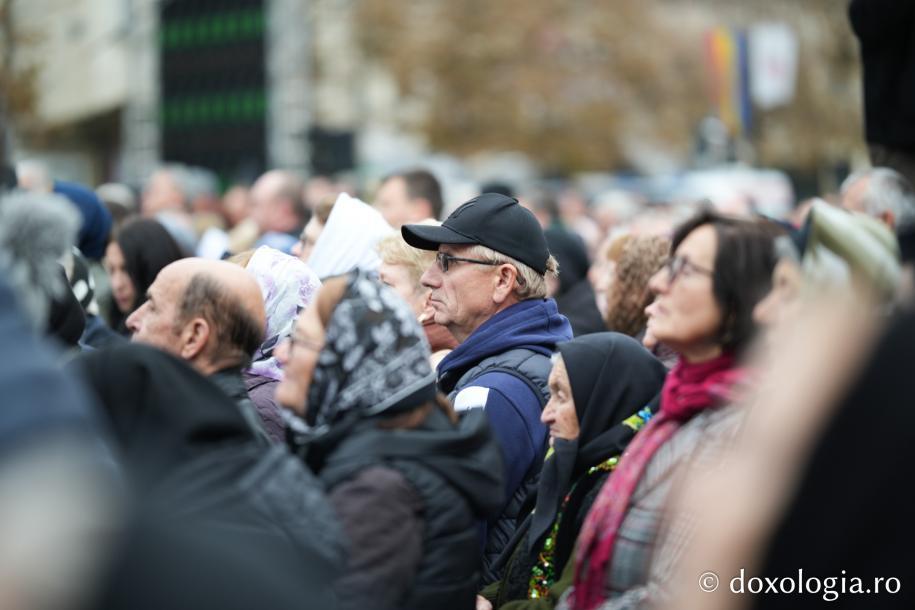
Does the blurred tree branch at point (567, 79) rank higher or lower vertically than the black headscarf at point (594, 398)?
lower

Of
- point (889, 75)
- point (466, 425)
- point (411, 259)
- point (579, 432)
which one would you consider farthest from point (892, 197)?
point (411, 259)

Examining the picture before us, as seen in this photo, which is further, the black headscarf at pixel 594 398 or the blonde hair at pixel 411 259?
the blonde hair at pixel 411 259

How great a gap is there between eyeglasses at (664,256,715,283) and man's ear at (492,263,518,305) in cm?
173

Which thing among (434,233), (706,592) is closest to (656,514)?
(706,592)

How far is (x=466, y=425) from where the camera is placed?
3.56 metres

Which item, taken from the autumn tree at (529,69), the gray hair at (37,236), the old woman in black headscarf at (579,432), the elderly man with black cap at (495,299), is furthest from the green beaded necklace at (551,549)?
the autumn tree at (529,69)

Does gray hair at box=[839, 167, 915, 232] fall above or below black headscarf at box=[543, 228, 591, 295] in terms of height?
above

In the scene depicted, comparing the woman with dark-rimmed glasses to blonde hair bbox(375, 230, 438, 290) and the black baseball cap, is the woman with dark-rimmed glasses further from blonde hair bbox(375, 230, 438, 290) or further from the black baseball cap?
blonde hair bbox(375, 230, 438, 290)

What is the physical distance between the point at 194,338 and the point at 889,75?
1.88m

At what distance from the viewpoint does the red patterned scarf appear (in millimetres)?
3332

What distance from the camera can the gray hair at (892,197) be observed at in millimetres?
A: 3064

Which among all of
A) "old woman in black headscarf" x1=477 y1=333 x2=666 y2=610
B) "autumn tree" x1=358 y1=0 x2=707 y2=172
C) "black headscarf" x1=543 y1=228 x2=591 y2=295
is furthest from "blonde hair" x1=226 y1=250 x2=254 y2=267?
"autumn tree" x1=358 y1=0 x2=707 y2=172

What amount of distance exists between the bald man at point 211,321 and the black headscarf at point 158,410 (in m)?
0.79

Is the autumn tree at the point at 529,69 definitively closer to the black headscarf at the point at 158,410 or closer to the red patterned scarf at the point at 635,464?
the red patterned scarf at the point at 635,464
